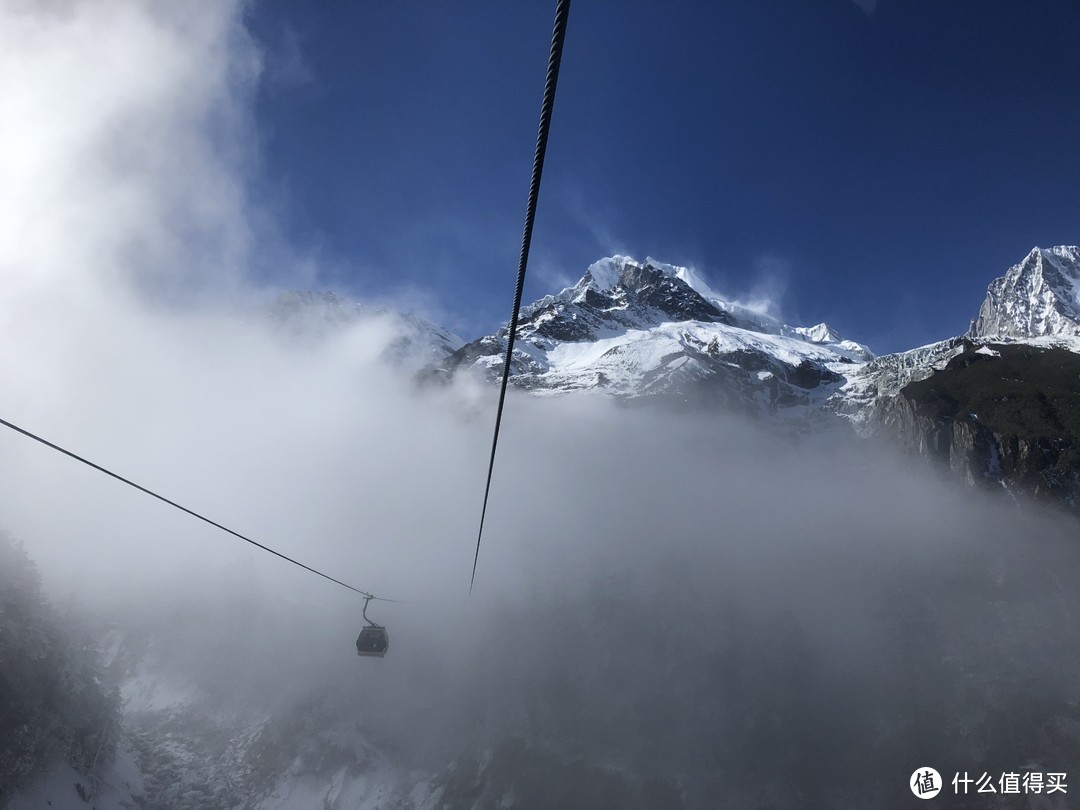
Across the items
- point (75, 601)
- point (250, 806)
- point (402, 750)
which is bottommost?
point (250, 806)

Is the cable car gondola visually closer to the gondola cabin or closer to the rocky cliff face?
the gondola cabin

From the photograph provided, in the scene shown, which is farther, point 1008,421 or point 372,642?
point 1008,421

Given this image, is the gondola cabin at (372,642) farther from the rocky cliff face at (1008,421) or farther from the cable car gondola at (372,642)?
the rocky cliff face at (1008,421)

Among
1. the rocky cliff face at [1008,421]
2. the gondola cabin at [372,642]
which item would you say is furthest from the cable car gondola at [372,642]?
the rocky cliff face at [1008,421]

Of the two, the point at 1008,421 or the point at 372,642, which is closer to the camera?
the point at 372,642

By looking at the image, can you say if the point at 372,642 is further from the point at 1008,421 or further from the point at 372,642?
the point at 1008,421

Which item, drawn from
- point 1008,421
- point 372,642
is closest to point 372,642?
point 372,642

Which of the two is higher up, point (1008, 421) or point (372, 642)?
point (1008, 421)

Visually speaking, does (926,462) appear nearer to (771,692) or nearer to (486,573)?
(771,692)

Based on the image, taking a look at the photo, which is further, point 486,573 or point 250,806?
point 486,573

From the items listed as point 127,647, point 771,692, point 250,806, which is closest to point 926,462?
point 771,692

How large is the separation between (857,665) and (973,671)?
56.4 ft

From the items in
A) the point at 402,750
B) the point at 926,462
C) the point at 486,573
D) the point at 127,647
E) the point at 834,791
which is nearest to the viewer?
the point at 834,791

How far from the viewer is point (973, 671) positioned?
308ft
